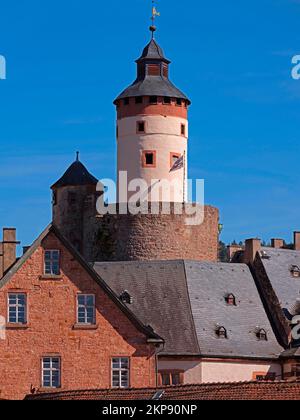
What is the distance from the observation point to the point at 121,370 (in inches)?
2778

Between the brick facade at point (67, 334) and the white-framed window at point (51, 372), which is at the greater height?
the brick facade at point (67, 334)

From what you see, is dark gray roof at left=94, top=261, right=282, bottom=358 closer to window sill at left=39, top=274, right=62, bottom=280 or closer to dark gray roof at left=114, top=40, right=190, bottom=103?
window sill at left=39, top=274, right=62, bottom=280

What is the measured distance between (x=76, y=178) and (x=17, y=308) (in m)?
36.6

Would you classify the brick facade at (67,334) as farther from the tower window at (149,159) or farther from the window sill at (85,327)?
the tower window at (149,159)

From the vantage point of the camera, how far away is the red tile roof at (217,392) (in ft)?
148

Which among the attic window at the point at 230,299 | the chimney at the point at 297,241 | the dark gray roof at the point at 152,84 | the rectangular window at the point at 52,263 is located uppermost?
the dark gray roof at the point at 152,84

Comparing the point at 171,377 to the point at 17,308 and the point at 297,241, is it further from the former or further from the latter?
the point at 297,241

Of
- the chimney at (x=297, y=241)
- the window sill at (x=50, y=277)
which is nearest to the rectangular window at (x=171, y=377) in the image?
the window sill at (x=50, y=277)

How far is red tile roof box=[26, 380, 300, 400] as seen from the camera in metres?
45.0

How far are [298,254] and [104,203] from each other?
1206cm

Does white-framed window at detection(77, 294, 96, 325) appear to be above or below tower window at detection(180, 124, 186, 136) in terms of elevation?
below

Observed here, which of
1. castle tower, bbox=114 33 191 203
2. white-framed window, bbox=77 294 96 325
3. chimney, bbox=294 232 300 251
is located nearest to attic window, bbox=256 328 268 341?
chimney, bbox=294 232 300 251

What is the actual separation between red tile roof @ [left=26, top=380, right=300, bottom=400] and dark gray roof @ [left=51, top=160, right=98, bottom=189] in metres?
52.3
